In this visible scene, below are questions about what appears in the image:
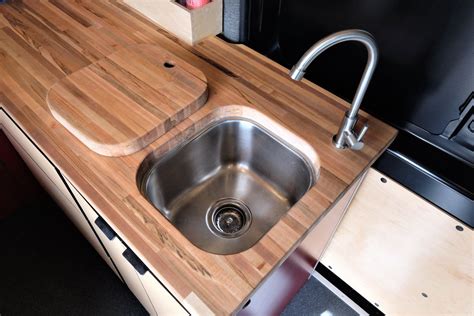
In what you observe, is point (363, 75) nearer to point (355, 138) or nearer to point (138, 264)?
point (355, 138)

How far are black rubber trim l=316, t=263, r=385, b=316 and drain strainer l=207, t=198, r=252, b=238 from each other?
570mm

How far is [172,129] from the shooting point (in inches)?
31.4

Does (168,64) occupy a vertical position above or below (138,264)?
above

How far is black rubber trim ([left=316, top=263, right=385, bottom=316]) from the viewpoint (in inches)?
49.7

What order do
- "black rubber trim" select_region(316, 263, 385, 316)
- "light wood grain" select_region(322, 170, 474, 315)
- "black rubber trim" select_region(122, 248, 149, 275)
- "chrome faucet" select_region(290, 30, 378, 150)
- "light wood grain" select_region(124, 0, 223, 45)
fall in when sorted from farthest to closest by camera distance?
"black rubber trim" select_region(316, 263, 385, 316)
"light wood grain" select_region(124, 0, 223, 45)
"light wood grain" select_region(322, 170, 474, 315)
"black rubber trim" select_region(122, 248, 149, 275)
"chrome faucet" select_region(290, 30, 378, 150)

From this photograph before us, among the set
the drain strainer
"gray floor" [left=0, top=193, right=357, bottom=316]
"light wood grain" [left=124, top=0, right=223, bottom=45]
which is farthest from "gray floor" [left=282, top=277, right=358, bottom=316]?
"light wood grain" [left=124, top=0, right=223, bottom=45]

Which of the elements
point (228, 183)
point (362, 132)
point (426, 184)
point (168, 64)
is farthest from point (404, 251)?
point (168, 64)

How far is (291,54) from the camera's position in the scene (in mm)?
994

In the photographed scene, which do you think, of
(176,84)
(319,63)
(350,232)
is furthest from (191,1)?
(350,232)

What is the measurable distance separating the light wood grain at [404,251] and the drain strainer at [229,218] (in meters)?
0.33

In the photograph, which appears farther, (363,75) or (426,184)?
(426,184)

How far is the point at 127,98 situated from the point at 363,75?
0.54 m

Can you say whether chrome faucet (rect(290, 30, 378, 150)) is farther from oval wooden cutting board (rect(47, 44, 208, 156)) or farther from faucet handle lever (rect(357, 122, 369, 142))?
oval wooden cutting board (rect(47, 44, 208, 156))

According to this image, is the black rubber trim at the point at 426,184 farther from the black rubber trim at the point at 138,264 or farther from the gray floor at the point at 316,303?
the gray floor at the point at 316,303
